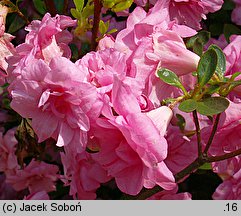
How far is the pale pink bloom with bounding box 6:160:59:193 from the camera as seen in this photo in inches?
70.7

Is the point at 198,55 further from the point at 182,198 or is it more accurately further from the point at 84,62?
the point at 182,198

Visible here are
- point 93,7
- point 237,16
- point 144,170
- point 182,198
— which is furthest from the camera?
point 237,16

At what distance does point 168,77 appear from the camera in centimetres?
111

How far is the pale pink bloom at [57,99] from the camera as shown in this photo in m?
1.07

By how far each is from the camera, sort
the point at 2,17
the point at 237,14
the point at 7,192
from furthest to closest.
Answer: the point at 7,192 < the point at 237,14 < the point at 2,17

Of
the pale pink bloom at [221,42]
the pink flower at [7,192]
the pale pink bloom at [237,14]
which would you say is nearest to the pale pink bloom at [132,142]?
the pale pink bloom at [221,42]

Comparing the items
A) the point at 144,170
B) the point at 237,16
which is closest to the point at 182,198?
the point at 144,170

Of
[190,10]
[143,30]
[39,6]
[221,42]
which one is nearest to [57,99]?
[143,30]

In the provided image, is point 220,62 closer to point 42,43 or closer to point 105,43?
point 105,43

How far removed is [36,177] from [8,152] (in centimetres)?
11

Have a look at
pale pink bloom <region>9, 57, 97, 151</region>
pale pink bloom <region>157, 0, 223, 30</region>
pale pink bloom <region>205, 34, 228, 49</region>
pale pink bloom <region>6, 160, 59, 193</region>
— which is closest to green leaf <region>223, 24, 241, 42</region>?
pale pink bloom <region>205, 34, 228, 49</region>

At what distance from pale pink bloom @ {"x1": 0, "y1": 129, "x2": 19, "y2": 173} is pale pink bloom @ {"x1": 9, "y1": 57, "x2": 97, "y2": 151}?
0.65 m
